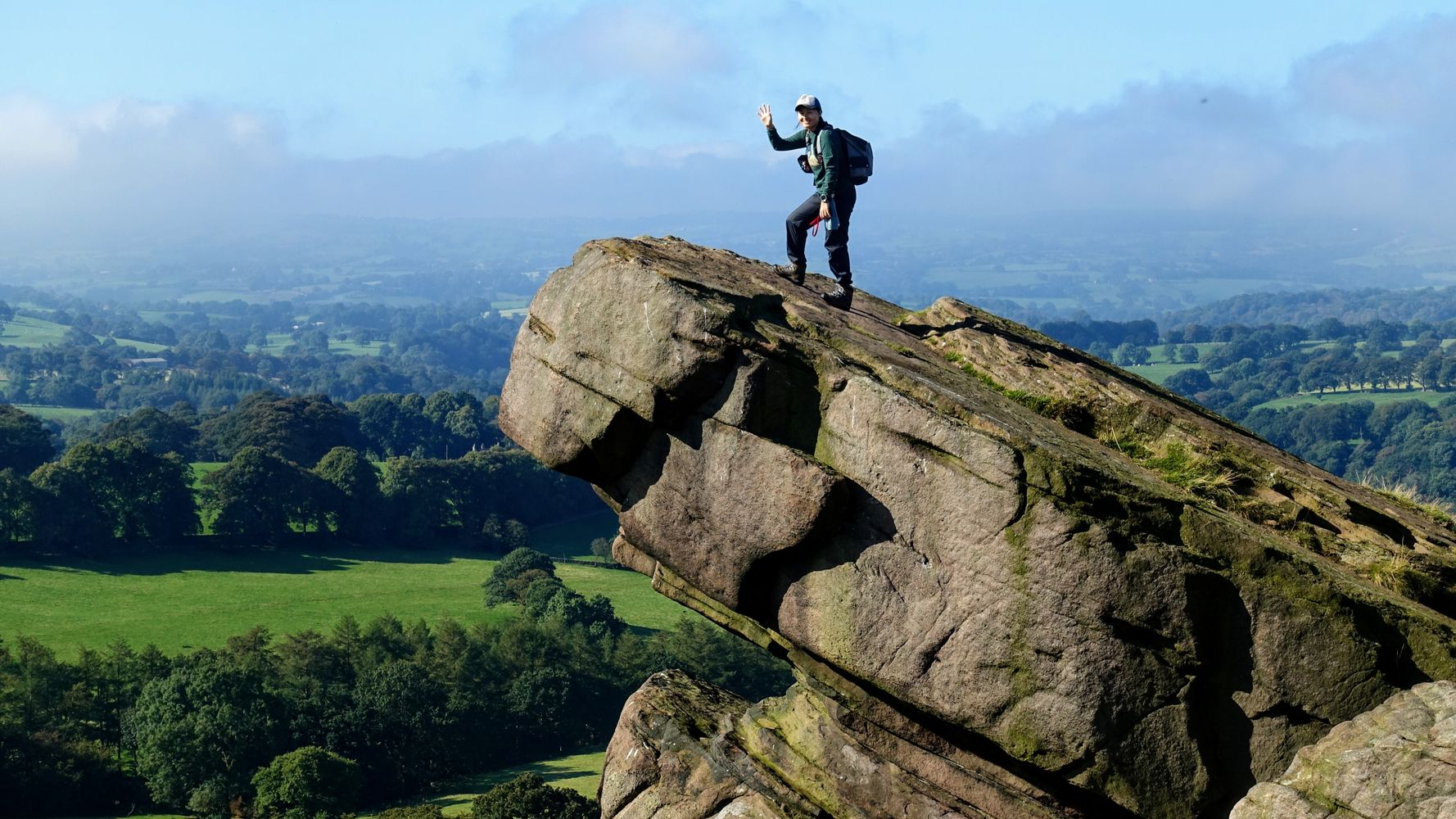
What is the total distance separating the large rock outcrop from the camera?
602 inches

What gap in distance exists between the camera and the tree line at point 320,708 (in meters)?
57.3

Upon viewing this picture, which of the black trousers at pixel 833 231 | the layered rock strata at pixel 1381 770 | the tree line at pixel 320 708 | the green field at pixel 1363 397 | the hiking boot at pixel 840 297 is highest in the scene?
the black trousers at pixel 833 231

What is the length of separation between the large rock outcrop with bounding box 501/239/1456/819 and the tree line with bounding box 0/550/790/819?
132 feet

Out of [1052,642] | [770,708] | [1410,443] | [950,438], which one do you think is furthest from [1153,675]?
[1410,443]

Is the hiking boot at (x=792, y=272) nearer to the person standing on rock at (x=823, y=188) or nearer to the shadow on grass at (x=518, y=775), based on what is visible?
the person standing on rock at (x=823, y=188)

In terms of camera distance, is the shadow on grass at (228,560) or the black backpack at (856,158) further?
the shadow on grass at (228,560)

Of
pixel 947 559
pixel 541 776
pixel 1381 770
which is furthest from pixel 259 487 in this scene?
pixel 1381 770

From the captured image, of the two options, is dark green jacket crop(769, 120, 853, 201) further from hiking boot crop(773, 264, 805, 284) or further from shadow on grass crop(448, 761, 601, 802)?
shadow on grass crop(448, 761, 601, 802)

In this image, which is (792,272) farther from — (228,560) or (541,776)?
(228,560)

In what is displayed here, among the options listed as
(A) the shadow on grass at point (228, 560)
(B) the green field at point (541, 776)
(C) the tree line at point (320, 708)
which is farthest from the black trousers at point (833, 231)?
(A) the shadow on grass at point (228, 560)

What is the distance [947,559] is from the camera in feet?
53.0

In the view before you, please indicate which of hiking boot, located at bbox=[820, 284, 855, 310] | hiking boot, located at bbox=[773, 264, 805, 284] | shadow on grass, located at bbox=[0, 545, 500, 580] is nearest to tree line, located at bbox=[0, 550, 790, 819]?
shadow on grass, located at bbox=[0, 545, 500, 580]

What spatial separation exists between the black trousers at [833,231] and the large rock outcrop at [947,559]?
2.68 feet

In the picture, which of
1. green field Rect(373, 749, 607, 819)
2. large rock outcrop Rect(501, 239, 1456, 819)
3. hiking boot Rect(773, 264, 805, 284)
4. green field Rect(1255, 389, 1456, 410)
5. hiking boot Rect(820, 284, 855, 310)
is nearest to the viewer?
large rock outcrop Rect(501, 239, 1456, 819)
